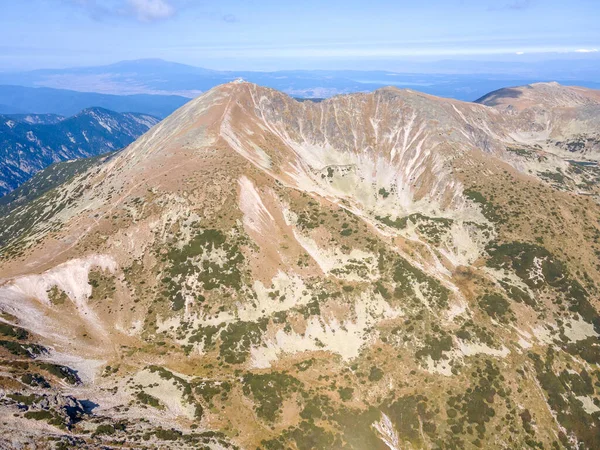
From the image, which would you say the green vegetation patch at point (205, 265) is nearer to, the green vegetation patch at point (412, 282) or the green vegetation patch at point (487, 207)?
the green vegetation patch at point (412, 282)

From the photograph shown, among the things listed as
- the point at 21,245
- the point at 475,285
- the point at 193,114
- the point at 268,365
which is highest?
the point at 193,114

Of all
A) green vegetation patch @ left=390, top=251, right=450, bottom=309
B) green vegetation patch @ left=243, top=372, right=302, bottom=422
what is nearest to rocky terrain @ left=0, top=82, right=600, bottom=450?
green vegetation patch @ left=243, top=372, right=302, bottom=422

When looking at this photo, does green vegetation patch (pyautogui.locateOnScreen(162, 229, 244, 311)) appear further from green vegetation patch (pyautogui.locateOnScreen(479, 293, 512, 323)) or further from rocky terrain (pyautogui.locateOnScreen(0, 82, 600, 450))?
green vegetation patch (pyautogui.locateOnScreen(479, 293, 512, 323))

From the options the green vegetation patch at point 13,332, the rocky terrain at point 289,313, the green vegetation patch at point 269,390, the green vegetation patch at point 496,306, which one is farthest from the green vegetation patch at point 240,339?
the green vegetation patch at point 496,306

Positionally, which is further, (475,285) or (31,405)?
(475,285)

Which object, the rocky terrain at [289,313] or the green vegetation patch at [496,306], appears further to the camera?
the green vegetation patch at [496,306]

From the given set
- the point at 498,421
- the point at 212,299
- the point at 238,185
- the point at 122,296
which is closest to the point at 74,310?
the point at 122,296

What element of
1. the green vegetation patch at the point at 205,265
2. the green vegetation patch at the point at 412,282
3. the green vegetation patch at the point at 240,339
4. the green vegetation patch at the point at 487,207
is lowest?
the green vegetation patch at the point at 240,339

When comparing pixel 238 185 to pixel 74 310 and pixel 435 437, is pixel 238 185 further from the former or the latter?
pixel 435 437

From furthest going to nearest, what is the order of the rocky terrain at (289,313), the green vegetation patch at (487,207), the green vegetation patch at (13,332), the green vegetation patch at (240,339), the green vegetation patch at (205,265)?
the green vegetation patch at (487,207), the green vegetation patch at (205,265), the green vegetation patch at (240,339), the green vegetation patch at (13,332), the rocky terrain at (289,313)
